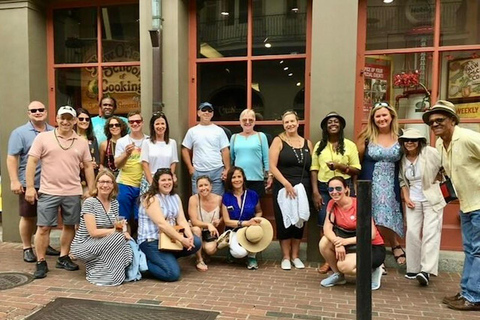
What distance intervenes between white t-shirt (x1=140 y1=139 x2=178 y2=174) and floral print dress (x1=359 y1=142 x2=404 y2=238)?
7.45 ft

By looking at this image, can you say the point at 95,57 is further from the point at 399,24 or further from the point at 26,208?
the point at 399,24

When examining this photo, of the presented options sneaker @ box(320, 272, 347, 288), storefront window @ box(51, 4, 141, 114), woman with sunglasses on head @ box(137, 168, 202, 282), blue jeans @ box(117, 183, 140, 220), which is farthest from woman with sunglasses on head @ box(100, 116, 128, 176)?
sneaker @ box(320, 272, 347, 288)

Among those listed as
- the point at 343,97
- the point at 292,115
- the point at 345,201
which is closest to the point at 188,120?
the point at 292,115

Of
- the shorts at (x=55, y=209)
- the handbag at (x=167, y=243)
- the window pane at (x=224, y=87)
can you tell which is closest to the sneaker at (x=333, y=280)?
the handbag at (x=167, y=243)

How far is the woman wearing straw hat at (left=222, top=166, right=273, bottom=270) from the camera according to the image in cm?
492

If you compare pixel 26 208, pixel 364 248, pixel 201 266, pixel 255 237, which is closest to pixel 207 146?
pixel 255 237

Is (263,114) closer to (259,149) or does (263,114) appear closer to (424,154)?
(259,149)

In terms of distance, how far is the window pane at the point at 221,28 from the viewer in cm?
567

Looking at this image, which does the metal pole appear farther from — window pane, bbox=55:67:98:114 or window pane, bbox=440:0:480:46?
window pane, bbox=55:67:98:114

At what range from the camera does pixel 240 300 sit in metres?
4.02

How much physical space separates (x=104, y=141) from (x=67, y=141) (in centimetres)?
50

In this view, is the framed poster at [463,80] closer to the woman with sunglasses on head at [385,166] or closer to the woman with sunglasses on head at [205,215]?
the woman with sunglasses on head at [385,166]

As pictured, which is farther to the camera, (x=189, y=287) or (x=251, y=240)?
(x=251, y=240)

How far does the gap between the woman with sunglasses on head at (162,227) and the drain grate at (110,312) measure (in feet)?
2.23
